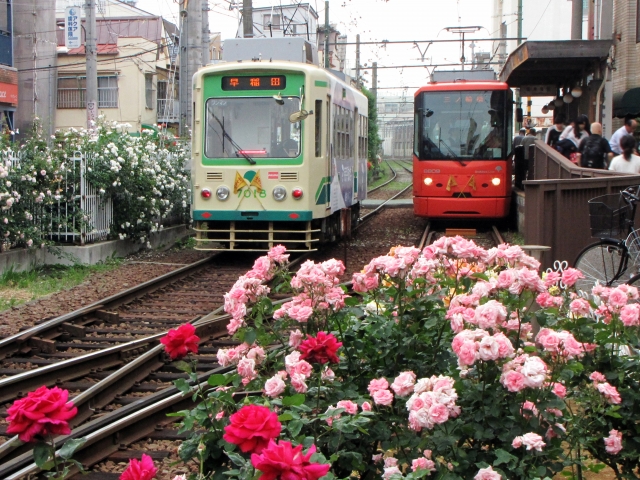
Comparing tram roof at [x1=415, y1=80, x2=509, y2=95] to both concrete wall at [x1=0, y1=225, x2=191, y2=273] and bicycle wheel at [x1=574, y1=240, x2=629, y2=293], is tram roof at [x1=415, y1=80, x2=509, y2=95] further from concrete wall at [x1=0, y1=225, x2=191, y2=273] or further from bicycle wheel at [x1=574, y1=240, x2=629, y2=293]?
bicycle wheel at [x1=574, y1=240, x2=629, y2=293]

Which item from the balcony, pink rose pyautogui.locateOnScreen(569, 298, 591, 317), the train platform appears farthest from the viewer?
the balcony

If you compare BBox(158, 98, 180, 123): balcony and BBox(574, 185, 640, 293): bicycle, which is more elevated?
BBox(158, 98, 180, 123): balcony

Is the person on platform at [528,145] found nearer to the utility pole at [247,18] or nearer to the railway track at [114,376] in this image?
A: the utility pole at [247,18]

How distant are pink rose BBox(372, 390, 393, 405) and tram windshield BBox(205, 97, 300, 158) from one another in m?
9.98

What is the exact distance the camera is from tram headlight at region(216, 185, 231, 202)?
1318cm

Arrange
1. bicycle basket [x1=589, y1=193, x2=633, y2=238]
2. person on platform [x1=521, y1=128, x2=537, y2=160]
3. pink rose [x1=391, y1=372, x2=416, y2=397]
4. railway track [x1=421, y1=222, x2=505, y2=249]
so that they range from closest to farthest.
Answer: pink rose [x1=391, y1=372, x2=416, y2=397] < bicycle basket [x1=589, y1=193, x2=633, y2=238] < railway track [x1=421, y1=222, x2=505, y2=249] < person on platform [x1=521, y1=128, x2=537, y2=160]

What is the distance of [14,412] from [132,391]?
374 cm

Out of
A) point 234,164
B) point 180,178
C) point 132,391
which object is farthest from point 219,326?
point 180,178

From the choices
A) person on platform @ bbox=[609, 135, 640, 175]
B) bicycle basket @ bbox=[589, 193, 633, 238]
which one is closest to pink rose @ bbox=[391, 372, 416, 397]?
bicycle basket @ bbox=[589, 193, 633, 238]

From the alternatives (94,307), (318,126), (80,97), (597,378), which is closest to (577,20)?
(318,126)

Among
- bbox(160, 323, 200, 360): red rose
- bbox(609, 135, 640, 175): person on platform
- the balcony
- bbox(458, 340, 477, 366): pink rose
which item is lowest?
bbox(160, 323, 200, 360): red rose

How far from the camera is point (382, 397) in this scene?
3215 mm

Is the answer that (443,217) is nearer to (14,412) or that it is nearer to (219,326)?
(219,326)

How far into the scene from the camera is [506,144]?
1756cm
